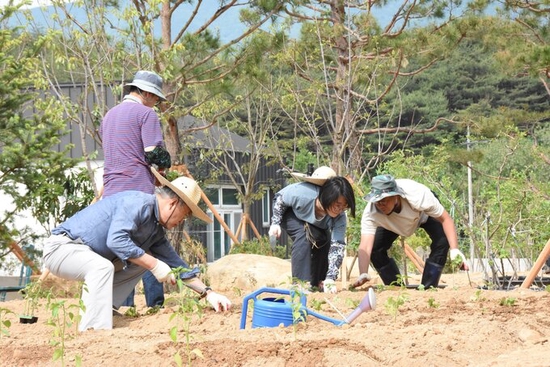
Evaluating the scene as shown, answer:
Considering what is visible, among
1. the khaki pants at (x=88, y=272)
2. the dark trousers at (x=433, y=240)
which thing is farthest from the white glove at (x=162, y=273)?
the dark trousers at (x=433, y=240)

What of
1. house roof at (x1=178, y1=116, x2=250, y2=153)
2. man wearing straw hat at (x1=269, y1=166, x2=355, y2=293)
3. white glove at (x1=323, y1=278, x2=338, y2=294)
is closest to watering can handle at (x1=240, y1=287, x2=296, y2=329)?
white glove at (x1=323, y1=278, x2=338, y2=294)

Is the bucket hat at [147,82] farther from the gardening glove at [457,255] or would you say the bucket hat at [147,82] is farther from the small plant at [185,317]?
the gardening glove at [457,255]

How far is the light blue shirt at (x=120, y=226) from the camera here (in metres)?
5.09

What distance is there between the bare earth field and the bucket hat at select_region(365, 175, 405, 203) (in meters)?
1.34

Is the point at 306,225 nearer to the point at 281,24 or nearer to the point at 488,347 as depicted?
the point at 488,347

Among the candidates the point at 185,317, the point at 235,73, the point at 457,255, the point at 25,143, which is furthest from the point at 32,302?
the point at 235,73

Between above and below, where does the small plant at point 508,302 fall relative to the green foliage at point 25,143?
below

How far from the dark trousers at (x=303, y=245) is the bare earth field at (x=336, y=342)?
A: 167cm

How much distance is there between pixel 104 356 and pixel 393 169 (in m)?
8.70

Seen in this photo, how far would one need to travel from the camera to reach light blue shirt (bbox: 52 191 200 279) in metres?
5.09

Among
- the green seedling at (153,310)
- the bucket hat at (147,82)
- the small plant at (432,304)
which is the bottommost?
the green seedling at (153,310)

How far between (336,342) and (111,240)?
5.82ft

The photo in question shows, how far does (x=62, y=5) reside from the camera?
999cm

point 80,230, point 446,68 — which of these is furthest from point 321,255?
point 446,68
